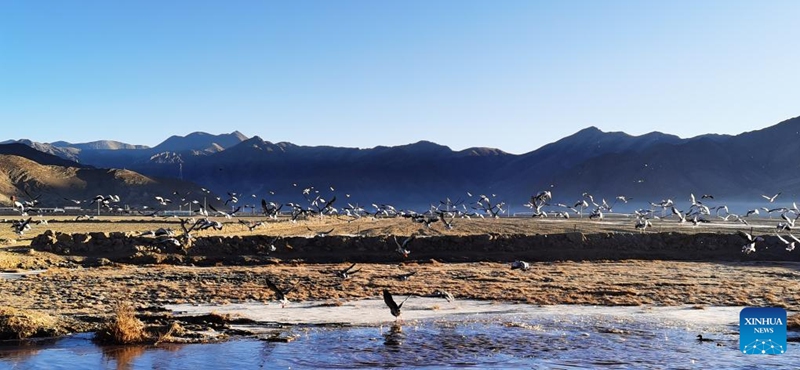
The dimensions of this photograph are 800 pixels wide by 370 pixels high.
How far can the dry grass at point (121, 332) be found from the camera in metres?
15.1

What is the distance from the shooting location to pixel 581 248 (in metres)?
41.9

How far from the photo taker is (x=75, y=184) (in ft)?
527

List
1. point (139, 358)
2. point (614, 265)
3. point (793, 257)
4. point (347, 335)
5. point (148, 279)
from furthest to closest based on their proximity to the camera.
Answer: point (793, 257) < point (614, 265) < point (148, 279) < point (347, 335) < point (139, 358)

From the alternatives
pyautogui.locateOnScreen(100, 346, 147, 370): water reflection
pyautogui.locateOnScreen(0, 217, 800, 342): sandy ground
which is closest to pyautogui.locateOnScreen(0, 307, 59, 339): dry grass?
pyautogui.locateOnScreen(0, 217, 800, 342): sandy ground

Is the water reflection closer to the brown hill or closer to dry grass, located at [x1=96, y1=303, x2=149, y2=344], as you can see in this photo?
dry grass, located at [x1=96, y1=303, x2=149, y2=344]

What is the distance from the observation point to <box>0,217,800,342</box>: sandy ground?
70.0 ft

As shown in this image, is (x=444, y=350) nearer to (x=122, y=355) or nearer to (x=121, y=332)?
(x=122, y=355)

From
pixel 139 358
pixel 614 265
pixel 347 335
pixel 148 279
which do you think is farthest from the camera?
pixel 614 265

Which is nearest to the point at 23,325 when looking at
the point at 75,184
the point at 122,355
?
the point at 122,355

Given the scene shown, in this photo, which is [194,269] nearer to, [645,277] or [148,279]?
[148,279]

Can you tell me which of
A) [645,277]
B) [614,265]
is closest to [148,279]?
[645,277]

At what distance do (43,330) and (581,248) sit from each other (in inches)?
1268

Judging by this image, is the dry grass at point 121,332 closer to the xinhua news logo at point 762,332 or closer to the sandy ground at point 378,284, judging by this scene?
the sandy ground at point 378,284

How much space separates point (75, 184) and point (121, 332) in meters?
161
